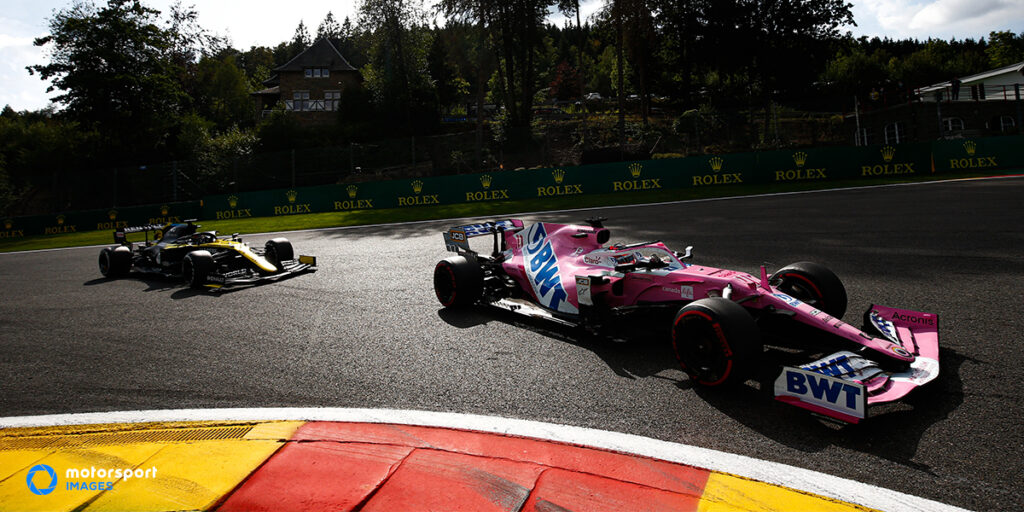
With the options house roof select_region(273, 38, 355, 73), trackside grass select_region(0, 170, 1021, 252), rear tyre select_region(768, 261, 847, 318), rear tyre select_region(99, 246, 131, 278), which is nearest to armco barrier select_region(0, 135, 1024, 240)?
trackside grass select_region(0, 170, 1021, 252)

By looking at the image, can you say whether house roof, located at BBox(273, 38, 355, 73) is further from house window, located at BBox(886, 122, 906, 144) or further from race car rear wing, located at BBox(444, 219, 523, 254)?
race car rear wing, located at BBox(444, 219, 523, 254)

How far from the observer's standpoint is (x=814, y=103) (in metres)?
38.1

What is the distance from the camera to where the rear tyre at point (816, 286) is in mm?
5266

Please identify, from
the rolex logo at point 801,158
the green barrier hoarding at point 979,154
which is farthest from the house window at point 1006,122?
the rolex logo at point 801,158

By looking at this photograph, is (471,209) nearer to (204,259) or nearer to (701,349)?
(204,259)

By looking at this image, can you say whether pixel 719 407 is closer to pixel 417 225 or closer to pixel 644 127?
pixel 417 225

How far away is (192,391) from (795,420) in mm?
4746

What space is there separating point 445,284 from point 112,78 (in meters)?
46.3

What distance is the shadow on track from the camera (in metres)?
5.00

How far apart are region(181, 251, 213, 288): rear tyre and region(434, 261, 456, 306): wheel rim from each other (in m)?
4.79

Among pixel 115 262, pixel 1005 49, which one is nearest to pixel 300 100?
pixel 115 262

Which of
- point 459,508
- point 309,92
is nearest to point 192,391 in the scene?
point 459,508

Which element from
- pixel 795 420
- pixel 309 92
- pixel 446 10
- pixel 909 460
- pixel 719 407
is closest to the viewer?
pixel 909 460

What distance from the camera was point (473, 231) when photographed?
826 cm
